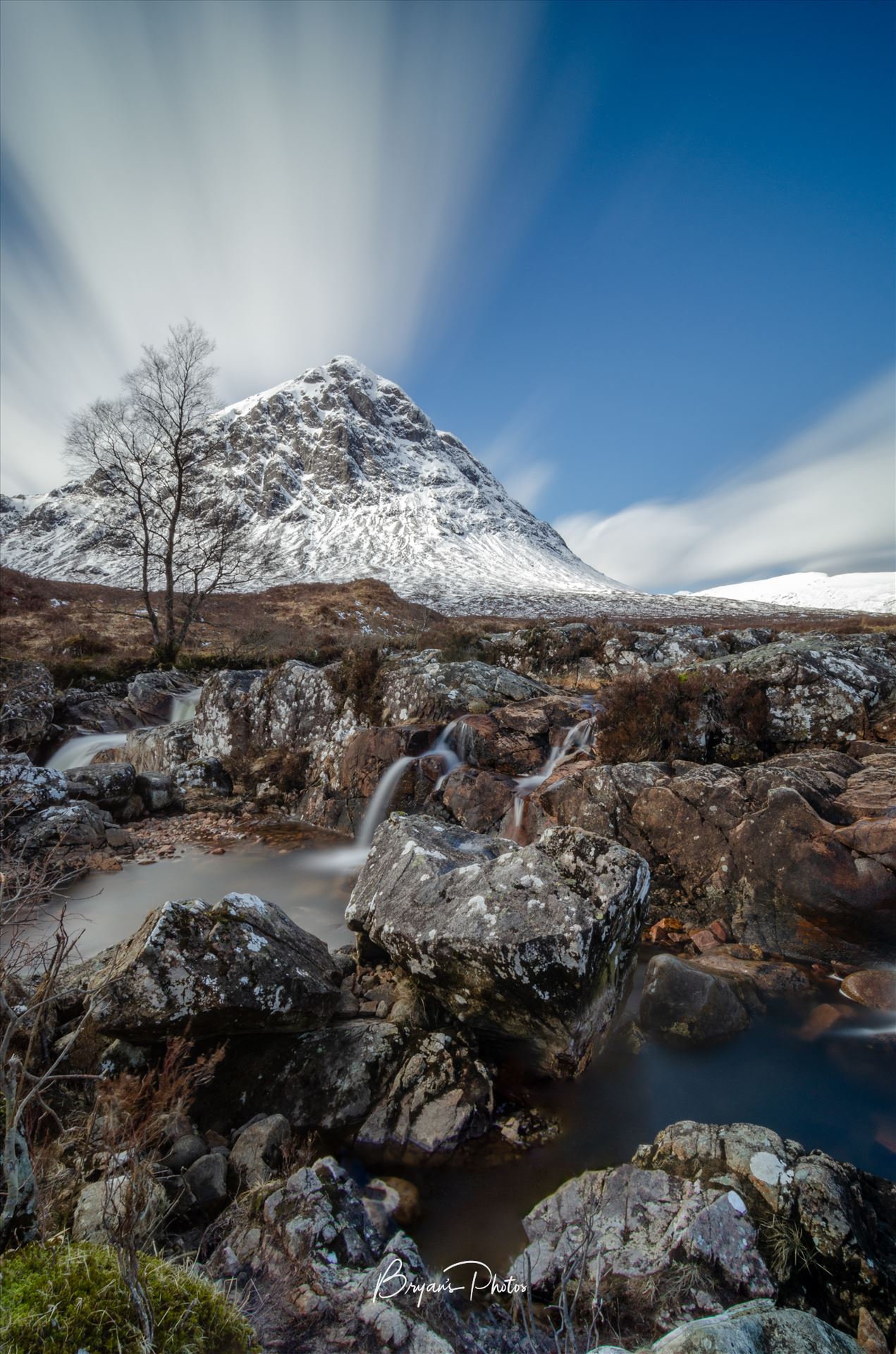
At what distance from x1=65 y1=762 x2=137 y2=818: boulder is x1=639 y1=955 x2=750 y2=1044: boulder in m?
11.7

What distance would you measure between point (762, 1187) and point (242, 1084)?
422 cm

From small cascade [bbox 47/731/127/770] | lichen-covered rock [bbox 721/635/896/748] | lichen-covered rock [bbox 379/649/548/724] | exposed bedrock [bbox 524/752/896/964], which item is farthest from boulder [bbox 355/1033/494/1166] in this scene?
small cascade [bbox 47/731/127/770]

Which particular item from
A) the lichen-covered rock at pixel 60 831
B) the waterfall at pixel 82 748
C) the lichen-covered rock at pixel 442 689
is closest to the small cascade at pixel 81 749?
the waterfall at pixel 82 748

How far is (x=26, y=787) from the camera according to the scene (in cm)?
1055

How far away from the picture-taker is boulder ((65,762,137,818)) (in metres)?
12.2

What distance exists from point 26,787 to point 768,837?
13095mm

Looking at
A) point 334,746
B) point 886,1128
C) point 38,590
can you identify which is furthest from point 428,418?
point 886,1128

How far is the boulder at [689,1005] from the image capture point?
600cm

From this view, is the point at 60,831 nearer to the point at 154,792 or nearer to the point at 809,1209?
the point at 154,792

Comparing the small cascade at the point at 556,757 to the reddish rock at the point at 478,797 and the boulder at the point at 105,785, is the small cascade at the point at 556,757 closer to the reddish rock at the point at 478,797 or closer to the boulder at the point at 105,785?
the reddish rock at the point at 478,797

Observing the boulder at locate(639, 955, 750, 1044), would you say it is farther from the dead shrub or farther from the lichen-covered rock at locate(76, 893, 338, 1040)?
the dead shrub

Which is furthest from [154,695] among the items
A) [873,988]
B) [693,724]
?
[873,988]

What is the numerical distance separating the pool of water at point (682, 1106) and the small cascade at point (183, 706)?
1588 centimetres

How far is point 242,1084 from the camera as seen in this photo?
4980 mm
